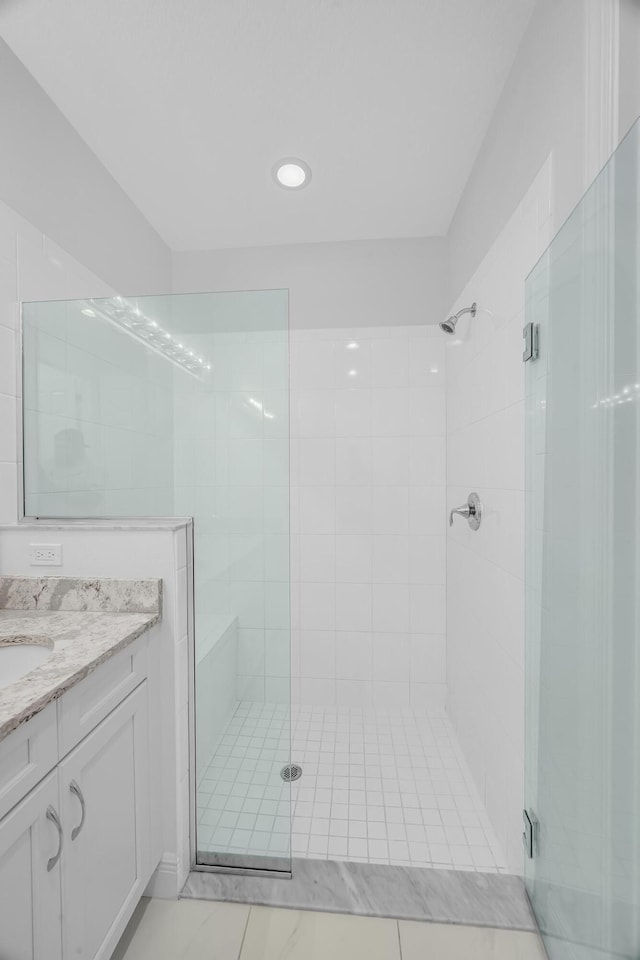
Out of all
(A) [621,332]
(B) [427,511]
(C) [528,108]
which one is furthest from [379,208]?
(A) [621,332]

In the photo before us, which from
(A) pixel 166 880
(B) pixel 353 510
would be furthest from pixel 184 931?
(B) pixel 353 510

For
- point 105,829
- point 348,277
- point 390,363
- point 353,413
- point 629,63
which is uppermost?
point 348,277

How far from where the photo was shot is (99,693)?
106 cm

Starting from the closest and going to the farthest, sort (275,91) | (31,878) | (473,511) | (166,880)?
(31,878) < (166,880) < (275,91) < (473,511)

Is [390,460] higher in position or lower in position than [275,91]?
lower

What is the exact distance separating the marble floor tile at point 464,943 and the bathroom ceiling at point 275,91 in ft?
8.62

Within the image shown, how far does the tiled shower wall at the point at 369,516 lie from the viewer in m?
2.47

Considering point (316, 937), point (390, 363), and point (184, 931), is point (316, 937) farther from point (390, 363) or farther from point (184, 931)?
point (390, 363)

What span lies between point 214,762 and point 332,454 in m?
1.57

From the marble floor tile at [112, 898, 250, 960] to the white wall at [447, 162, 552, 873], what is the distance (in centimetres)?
88

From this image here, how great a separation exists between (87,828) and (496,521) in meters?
1.46

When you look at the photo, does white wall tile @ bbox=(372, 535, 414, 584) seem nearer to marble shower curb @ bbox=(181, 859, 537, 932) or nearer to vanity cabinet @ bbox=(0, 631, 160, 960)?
marble shower curb @ bbox=(181, 859, 537, 932)

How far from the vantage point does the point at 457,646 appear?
219 centimetres

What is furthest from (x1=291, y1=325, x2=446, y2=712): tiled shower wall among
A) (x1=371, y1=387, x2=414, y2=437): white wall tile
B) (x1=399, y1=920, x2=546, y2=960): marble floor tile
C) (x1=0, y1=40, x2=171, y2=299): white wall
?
(x1=399, y1=920, x2=546, y2=960): marble floor tile
